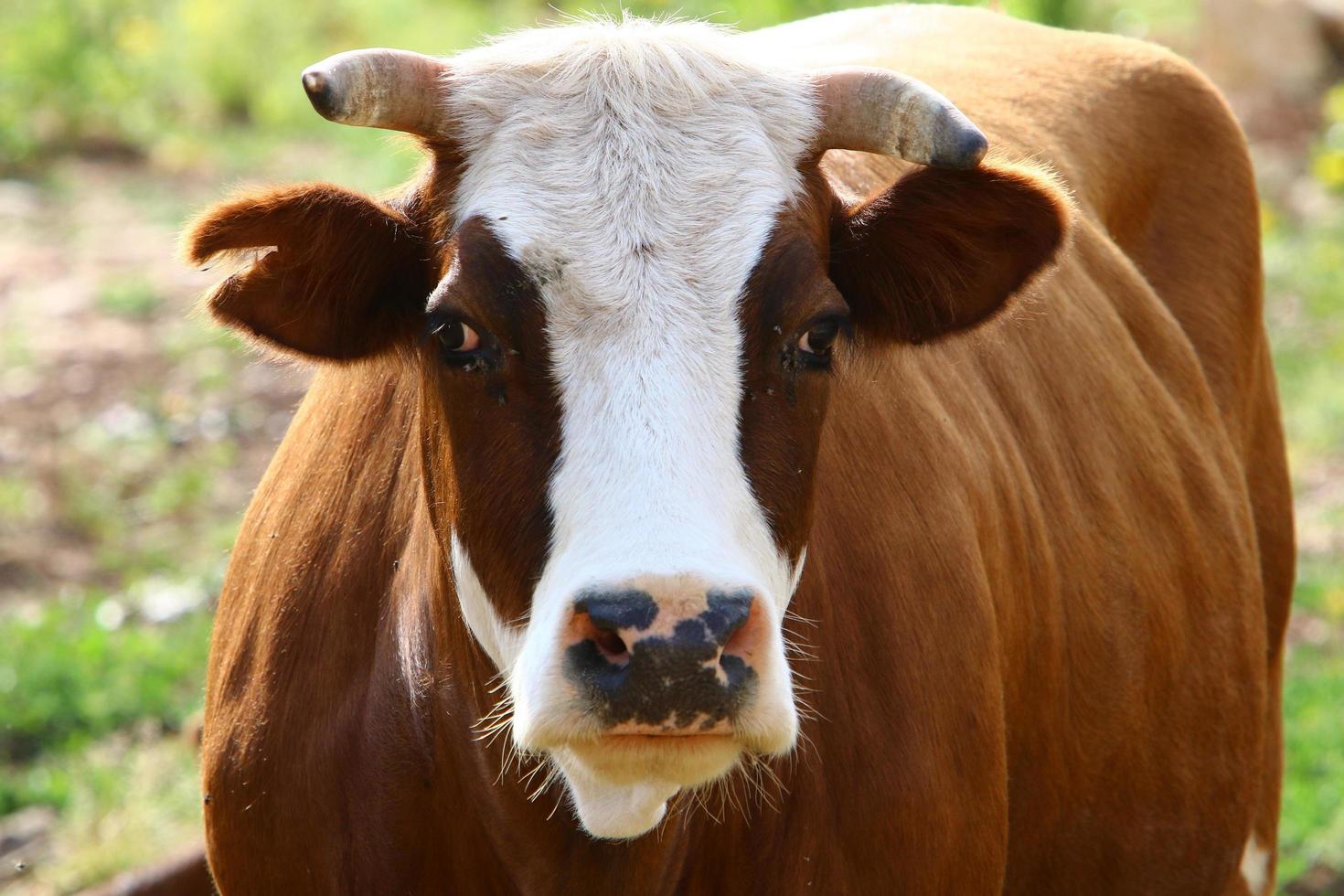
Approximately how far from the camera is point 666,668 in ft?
8.07

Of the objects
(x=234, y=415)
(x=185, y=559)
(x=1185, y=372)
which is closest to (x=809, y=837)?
(x=1185, y=372)

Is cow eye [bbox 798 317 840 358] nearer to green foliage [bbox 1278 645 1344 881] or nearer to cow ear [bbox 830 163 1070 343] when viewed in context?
cow ear [bbox 830 163 1070 343]

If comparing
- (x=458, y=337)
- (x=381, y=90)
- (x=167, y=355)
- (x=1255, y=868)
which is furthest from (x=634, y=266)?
(x=167, y=355)

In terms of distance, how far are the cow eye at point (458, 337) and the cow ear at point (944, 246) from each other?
0.72 m

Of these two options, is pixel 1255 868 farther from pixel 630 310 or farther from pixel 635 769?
pixel 630 310

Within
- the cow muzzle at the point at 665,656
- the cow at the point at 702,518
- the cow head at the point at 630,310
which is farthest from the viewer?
the cow at the point at 702,518

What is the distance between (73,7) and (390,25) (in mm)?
2965

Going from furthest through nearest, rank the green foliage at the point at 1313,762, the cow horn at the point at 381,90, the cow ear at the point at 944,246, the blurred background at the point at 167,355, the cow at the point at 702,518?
1. the blurred background at the point at 167,355
2. the green foliage at the point at 1313,762
3. the cow ear at the point at 944,246
4. the cow horn at the point at 381,90
5. the cow at the point at 702,518

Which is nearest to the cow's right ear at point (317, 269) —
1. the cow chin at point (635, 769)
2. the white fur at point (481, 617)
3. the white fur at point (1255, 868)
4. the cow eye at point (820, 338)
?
the white fur at point (481, 617)

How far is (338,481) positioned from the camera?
3521 mm

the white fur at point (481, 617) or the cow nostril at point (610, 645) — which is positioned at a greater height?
the cow nostril at point (610, 645)

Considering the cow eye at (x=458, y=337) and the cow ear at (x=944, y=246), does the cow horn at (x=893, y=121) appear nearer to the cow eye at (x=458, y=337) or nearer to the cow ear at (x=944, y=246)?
the cow ear at (x=944, y=246)

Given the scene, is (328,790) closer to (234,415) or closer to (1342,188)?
(234,415)

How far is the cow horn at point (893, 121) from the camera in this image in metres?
2.90
